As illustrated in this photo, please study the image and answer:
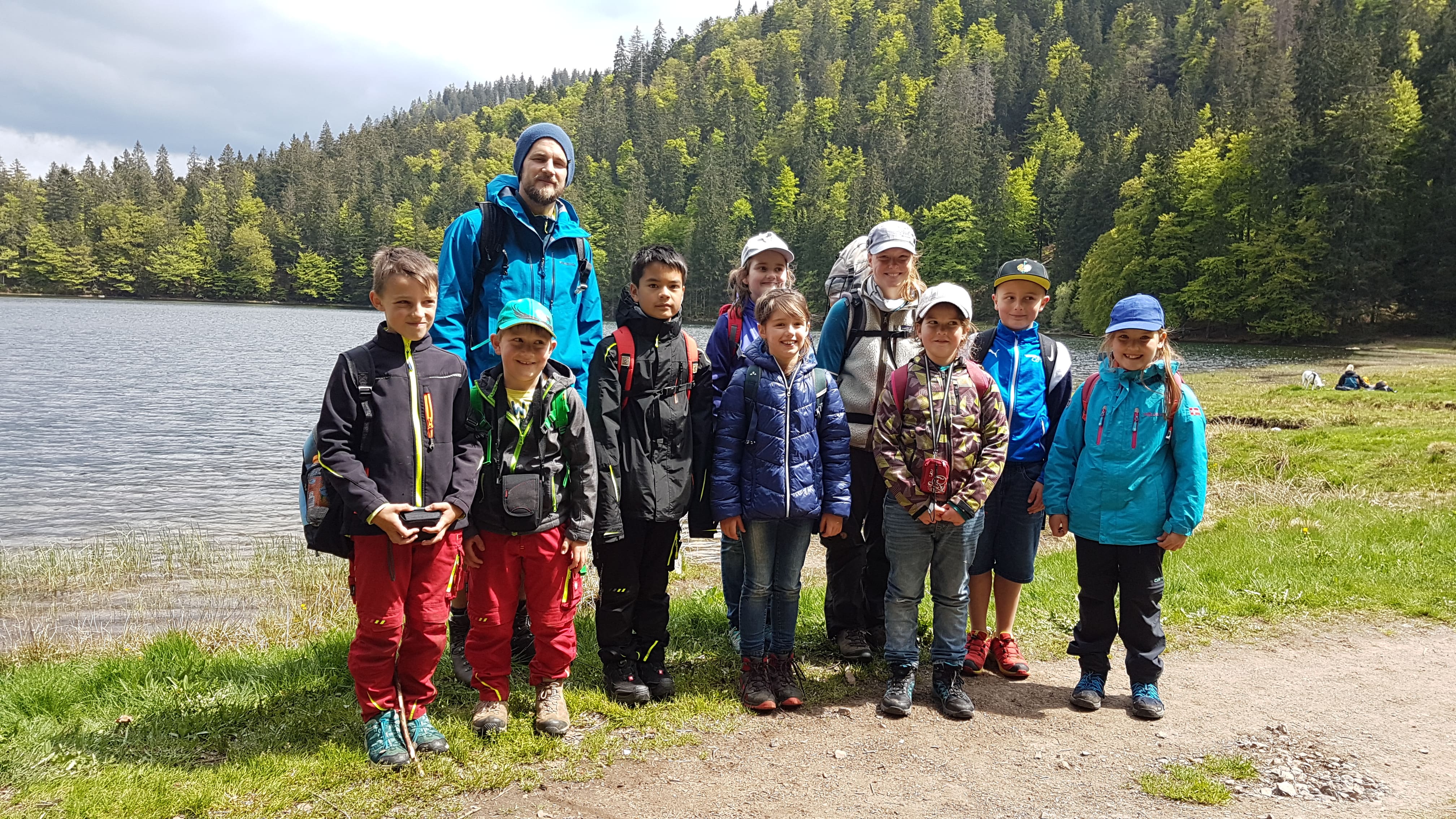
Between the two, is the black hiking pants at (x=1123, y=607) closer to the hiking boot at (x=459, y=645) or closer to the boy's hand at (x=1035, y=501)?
the boy's hand at (x=1035, y=501)

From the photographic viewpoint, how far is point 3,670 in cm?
617

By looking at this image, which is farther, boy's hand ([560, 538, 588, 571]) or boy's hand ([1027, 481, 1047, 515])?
boy's hand ([1027, 481, 1047, 515])

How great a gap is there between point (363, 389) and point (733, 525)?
2.10 metres

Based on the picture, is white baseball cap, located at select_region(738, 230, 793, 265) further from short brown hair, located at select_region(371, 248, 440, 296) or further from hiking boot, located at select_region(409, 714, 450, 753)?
hiking boot, located at select_region(409, 714, 450, 753)

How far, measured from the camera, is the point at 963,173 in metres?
91.6

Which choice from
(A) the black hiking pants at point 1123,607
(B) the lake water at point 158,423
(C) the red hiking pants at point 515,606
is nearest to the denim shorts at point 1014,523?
(A) the black hiking pants at point 1123,607

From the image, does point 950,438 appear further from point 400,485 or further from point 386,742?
point 386,742

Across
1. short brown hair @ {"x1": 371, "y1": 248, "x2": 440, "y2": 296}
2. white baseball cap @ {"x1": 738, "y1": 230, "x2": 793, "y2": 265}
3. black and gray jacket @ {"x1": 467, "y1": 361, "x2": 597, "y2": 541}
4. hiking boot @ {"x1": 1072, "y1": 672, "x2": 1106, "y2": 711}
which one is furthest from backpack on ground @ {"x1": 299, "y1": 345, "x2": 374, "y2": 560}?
hiking boot @ {"x1": 1072, "y1": 672, "x2": 1106, "y2": 711}

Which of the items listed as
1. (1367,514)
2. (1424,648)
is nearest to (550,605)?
(1424,648)

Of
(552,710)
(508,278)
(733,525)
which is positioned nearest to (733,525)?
(733,525)

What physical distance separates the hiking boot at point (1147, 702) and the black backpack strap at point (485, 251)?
4344 mm

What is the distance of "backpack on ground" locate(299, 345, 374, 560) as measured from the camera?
381cm

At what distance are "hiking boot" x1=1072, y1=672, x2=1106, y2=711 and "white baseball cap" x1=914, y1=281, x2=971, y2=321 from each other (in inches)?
89.6

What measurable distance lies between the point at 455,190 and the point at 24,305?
203 feet
